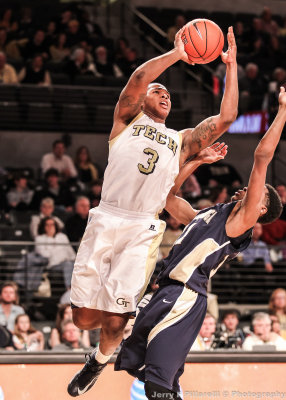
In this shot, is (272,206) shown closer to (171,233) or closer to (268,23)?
(171,233)

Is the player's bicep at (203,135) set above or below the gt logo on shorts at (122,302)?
above

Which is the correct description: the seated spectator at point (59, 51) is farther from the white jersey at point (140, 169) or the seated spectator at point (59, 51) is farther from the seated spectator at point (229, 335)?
the white jersey at point (140, 169)

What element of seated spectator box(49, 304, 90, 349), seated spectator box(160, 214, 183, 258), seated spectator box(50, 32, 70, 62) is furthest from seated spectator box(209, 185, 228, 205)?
seated spectator box(50, 32, 70, 62)

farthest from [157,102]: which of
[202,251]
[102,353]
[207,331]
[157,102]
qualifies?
[207,331]

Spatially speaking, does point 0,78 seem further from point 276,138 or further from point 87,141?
point 276,138

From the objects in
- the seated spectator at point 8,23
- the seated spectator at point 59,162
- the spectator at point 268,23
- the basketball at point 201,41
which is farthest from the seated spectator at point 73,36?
the basketball at point 201,41

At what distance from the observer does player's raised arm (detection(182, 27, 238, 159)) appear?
5.08 meters

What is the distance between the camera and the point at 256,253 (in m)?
10.3

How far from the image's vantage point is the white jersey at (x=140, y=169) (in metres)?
5.00

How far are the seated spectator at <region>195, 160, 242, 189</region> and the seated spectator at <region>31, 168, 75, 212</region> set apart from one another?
2.46m

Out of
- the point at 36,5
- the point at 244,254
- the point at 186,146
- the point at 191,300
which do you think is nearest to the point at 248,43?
the point at 36,5

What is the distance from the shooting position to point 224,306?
9.69 m

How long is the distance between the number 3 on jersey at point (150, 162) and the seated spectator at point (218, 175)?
739 centimetres

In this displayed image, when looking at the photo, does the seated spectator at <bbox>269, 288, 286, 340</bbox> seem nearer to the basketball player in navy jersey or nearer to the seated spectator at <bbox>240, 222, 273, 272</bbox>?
the seated spectator at <bbox>240, 222, 273, 272</bbox>
